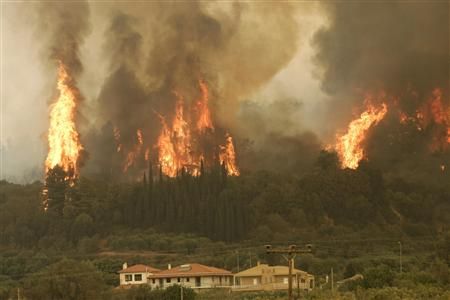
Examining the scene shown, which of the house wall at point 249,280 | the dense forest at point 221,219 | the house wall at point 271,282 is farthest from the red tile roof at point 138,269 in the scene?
the house wall at point 249,280

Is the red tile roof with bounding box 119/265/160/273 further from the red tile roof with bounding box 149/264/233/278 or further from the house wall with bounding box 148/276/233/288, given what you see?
the house wall with bounding box 148/276/233/288

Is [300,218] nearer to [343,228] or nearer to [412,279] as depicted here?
[343,228]

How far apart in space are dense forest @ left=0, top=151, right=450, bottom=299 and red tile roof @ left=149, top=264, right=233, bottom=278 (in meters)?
10.4

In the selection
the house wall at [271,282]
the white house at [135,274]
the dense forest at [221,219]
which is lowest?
the house wall at [271,282]

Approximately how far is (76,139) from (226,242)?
35935 millimetres

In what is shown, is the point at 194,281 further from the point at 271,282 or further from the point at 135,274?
the point at 271,282

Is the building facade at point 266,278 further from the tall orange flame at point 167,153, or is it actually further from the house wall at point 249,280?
the tall orange flame at point 167,153

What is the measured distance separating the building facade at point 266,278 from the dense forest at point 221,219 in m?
9.23

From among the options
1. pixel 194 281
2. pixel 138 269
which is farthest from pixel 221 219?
pixel 194 281

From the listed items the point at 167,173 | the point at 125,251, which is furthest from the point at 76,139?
the point at 125,251

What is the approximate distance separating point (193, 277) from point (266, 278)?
7455 mm

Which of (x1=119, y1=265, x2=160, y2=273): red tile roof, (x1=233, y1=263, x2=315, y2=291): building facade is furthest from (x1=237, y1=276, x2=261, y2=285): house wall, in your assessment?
(x1=119, y1=265, x2=160, y2=273): red tile roof

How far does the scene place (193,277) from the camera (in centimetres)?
11212

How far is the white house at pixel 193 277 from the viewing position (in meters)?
112
